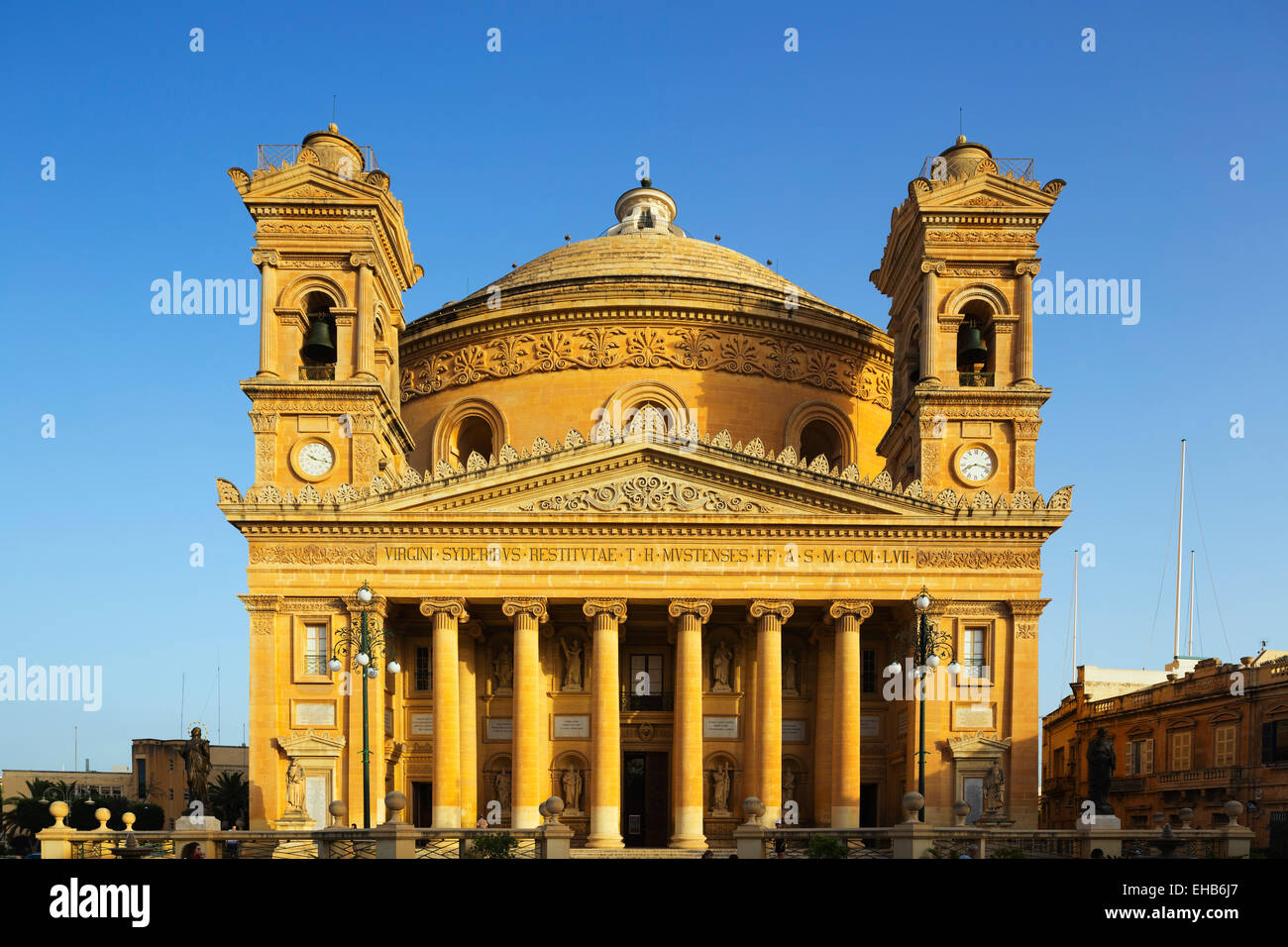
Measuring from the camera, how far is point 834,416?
166 ft

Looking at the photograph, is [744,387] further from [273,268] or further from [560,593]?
[273,268]

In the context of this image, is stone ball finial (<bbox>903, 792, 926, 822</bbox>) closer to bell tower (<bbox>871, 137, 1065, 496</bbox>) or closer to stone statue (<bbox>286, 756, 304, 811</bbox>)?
bell tower (<bbox>871, 137, 1065, 496</bbox>)

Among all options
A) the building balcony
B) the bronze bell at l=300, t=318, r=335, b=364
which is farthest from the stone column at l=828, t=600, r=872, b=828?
the bronze bell at l=300, t=318, r=335, b=364

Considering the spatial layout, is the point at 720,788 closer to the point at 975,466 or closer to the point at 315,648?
the point at 975,466

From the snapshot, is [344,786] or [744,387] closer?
[344,786]

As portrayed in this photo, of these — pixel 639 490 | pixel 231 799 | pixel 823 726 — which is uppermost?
pixel 639 490

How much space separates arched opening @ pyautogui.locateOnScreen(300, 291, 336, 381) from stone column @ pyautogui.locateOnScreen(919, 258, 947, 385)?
826 inches

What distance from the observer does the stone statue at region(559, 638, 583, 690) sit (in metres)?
43.8

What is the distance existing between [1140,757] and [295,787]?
3750 centimetres

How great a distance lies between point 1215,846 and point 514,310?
3188 centimetres

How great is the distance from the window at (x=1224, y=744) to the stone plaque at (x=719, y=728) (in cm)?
2016

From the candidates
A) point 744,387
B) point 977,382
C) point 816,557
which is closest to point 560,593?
point 816,557

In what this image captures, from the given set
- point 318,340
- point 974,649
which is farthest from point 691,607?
point 318,340

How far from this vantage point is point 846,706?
40.1 m
